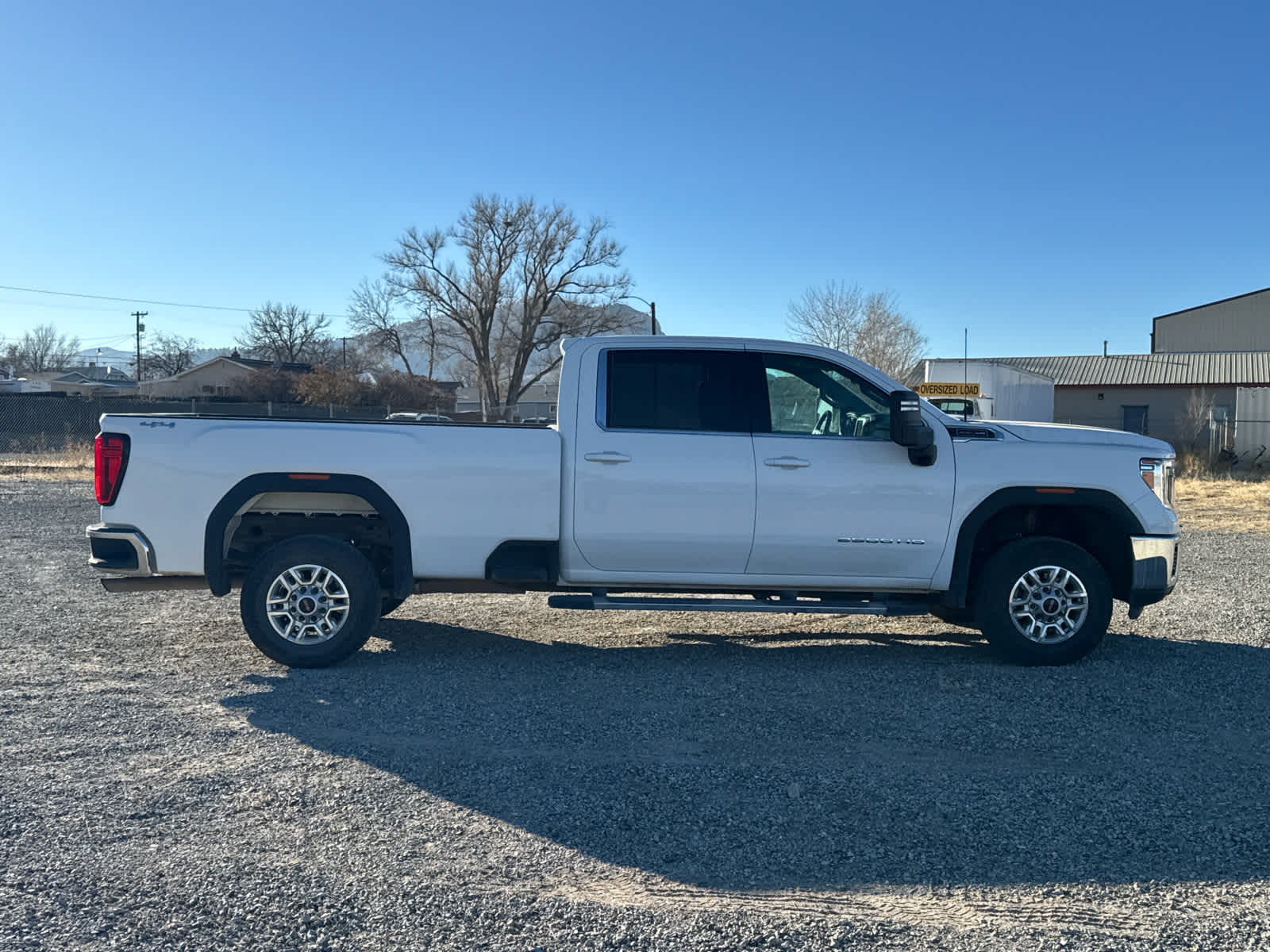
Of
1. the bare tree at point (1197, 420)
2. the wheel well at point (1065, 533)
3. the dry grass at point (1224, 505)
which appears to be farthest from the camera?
the bare tree at point (1197, 420)

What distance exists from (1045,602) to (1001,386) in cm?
2955

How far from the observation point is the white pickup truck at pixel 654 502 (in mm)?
6758

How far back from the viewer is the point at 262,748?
5.21 meters

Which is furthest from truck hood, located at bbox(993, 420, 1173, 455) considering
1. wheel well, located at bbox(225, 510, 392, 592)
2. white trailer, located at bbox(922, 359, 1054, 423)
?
white trailer, located at bbox(922, 359, 1054, 423)

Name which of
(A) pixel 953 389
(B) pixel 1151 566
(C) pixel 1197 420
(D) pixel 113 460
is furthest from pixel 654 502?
(C) pixel 1197 420

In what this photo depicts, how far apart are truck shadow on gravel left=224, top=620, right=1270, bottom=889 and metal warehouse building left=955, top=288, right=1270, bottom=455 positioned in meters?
37.8

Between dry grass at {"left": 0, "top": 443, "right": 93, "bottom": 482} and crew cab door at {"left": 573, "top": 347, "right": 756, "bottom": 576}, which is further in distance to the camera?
dry grass at {"left": 0, "top": 443, "right": 93, "bottom": 482}

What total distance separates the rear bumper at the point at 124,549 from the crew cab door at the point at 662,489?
8.81ft

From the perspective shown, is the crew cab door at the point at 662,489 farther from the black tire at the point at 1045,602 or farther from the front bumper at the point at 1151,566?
the front bumper at the point at 1151,566

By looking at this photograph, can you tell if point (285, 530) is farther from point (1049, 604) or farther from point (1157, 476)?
point (1157, 476)

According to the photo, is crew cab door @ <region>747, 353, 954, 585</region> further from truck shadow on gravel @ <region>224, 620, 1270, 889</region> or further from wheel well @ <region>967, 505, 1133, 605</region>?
truck shadow on gravel @ <region>224, 620, 1270, 889</region>

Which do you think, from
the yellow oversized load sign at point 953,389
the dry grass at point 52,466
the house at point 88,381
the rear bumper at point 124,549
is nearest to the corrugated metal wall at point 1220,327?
the yellow oversized load sign at point 953,389

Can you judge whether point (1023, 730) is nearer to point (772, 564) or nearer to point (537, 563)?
point (772, 564)

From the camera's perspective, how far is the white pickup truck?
6758 mm
